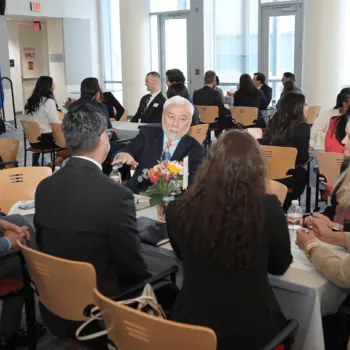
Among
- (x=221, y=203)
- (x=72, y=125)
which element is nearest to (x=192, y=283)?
(x=221, y=203)

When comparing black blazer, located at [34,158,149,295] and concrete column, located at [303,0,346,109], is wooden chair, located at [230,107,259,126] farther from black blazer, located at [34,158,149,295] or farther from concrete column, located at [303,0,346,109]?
black blazer, located at [34,158,149,295]

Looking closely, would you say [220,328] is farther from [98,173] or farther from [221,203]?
[98,173]

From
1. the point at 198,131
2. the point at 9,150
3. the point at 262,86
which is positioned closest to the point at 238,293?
the point at 9,150

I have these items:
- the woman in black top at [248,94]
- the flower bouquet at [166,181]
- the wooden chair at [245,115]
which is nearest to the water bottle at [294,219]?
the flower bouquet at [166,181]

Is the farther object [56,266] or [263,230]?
[56,266]

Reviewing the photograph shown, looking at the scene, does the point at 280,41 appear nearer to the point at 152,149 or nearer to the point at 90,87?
the point at 90,87

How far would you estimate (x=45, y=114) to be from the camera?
22.5 ft

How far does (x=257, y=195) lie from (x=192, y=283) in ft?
1.27

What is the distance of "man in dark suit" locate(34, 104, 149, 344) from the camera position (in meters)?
2.12

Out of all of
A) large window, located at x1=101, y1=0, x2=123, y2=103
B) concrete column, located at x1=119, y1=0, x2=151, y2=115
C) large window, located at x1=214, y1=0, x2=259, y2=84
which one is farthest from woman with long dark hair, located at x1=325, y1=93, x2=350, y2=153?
large window, located at x1=101, y1=0, x2=123, y2=103

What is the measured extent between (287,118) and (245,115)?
10.9ft

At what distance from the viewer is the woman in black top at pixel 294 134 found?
15.4 feet

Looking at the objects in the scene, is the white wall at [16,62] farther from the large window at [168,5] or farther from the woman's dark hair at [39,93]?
the woman's dark hair at [39,93]

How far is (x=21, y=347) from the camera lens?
2922 mm
